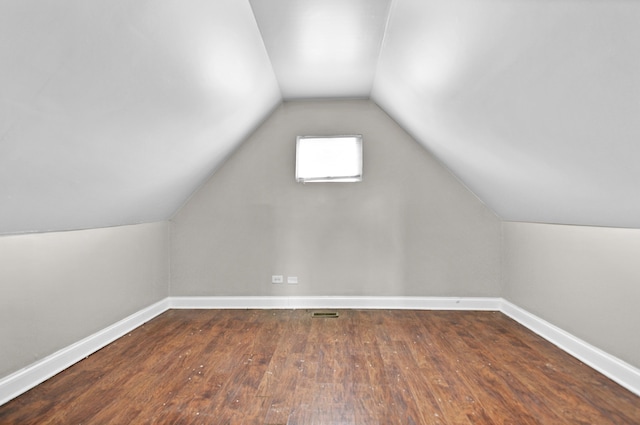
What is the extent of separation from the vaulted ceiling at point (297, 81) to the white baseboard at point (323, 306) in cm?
92

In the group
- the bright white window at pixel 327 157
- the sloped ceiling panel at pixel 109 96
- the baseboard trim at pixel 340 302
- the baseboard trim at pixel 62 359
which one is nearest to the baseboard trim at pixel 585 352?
the baseboard trim at pixel 340 302

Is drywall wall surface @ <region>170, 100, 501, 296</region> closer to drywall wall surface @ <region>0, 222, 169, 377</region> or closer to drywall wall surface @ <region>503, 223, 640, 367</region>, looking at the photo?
drywall wall surface @ <region>503, 223, 640, 367</region>

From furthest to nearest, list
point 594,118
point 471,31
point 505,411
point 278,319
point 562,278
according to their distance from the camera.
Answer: point 278,319
point 562,278
point 505,411
point 471,31
point 594,118

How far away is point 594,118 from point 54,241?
330cm

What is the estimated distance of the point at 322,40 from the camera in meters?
3.05

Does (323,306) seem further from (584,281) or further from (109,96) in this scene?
(109,96)

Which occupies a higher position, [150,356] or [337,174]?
[337,174]

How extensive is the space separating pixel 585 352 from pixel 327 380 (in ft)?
6.43

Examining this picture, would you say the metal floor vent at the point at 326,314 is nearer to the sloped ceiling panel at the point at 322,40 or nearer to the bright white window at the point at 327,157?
the bright white window at the point at 327,157

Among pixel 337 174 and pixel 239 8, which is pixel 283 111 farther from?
pixel 239 8

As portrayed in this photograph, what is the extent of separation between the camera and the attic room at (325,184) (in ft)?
5.62

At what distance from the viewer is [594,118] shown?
1785 millimetres

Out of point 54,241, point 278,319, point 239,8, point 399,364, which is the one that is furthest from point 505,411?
point 54,241

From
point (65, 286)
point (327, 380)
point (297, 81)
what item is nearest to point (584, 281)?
point (327, 380)
